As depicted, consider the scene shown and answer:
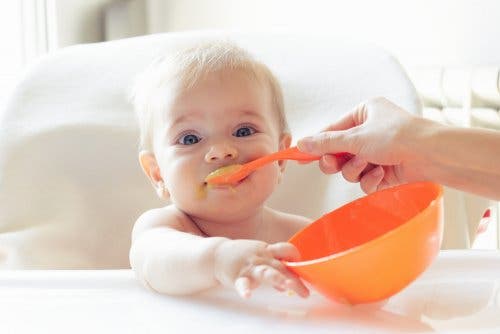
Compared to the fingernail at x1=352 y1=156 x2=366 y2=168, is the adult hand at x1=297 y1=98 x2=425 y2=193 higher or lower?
higher

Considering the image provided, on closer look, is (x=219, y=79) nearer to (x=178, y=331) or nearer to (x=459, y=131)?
(x=459, y=131)

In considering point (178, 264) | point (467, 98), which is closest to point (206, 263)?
point (178, 264)

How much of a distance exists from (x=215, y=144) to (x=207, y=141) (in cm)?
2

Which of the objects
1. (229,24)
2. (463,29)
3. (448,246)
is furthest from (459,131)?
(229,24)

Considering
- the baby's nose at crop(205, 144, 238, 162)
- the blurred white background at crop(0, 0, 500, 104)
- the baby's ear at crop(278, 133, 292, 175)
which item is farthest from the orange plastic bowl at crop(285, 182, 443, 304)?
the blurred white background at crop(0, 0, 500, 104)

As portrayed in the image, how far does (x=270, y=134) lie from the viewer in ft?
3.46

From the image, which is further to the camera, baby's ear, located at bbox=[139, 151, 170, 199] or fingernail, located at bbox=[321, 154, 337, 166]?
baby's ear, located at bbox=[139, 151, 170, 199]

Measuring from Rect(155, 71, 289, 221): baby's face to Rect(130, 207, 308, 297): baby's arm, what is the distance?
0.25 feet

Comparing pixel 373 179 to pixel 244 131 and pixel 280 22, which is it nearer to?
pixel 244 131

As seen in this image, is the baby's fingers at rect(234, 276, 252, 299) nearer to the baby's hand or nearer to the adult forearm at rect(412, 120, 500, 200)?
the baby's hand

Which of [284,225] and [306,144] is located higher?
[306,144]

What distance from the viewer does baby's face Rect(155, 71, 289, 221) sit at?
3.21 ft

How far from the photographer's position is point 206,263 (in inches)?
29.8

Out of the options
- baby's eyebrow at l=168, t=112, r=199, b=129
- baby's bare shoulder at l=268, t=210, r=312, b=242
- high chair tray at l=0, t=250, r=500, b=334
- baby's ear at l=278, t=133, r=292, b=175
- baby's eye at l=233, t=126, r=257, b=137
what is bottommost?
baby's bare shoulder at l=268, t=210, r=312, b=242
